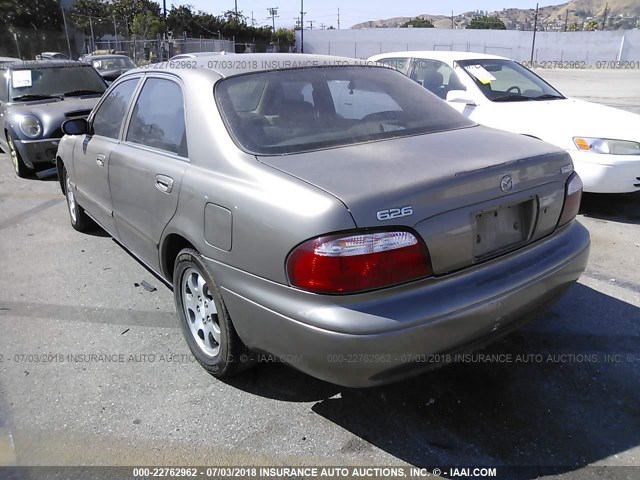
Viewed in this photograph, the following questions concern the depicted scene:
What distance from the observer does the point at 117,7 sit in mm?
46906

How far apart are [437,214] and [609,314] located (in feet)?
6.84

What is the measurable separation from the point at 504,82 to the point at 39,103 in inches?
259

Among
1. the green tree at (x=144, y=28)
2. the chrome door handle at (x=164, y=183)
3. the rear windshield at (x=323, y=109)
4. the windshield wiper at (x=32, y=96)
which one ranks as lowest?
the chrome door handle at (x=164, y=183)

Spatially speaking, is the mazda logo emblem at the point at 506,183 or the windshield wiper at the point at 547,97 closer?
the mazda logo emblem at the point at 506,183

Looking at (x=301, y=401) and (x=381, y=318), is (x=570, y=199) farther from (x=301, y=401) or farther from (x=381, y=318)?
(x=301, y=401)

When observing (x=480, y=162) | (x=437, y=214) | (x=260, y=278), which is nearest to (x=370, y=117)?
(x=480, y=162)

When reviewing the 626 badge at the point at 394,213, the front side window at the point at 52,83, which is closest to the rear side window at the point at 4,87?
the front side window at the point at 52,83

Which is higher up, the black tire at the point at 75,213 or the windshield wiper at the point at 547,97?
the windshield wiper at the point at 547,97

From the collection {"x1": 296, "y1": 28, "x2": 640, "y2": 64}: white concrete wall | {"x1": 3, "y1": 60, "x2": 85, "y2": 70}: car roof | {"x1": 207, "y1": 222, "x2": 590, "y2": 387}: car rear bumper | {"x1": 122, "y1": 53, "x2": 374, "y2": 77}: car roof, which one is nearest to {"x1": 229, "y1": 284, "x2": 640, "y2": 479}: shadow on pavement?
{"x1": 207, "y1": 222, "x2": 590, "y2": 387}: car rear bumper

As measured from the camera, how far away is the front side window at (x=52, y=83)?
8.12 metres

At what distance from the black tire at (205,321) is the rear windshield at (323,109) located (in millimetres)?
735

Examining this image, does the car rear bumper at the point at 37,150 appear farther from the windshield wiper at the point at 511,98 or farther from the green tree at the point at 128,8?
the green tree at the point at 128,8

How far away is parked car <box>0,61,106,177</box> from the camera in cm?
742

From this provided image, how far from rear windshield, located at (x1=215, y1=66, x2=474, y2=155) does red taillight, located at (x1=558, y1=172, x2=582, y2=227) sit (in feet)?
2.38
